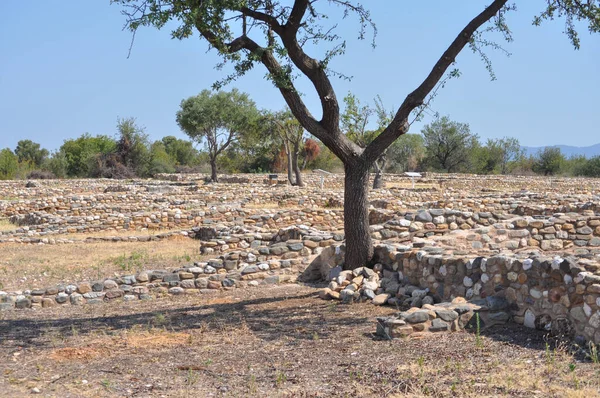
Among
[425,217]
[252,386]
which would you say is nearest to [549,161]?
[425,217]

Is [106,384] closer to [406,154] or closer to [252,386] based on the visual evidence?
[252,386]

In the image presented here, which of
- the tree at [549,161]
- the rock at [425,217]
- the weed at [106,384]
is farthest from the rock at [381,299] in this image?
the tree at [549,161]

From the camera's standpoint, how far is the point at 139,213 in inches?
803

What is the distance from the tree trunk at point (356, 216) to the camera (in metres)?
9.88

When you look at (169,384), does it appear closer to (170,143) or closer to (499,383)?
(499,383)

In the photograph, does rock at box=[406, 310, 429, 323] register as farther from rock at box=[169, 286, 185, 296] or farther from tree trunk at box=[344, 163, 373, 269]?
rock at box=[169, 286, 185, 296]

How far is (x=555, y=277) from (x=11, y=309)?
25.5 feet

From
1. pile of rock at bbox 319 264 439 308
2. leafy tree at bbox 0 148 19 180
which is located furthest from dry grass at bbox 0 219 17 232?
leafy tree at bbox 0 148 19 180

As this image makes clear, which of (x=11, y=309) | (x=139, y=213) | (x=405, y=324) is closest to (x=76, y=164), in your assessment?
(x=139, y=213)

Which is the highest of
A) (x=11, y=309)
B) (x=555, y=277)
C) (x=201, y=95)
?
(x=201, y=95)

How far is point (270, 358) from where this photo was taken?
6.44 meters

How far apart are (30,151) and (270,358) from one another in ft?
266

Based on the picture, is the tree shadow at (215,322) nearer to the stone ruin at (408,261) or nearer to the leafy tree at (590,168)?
the stone ruin at (408,261)

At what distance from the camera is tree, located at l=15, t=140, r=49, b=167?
78.9 meters
